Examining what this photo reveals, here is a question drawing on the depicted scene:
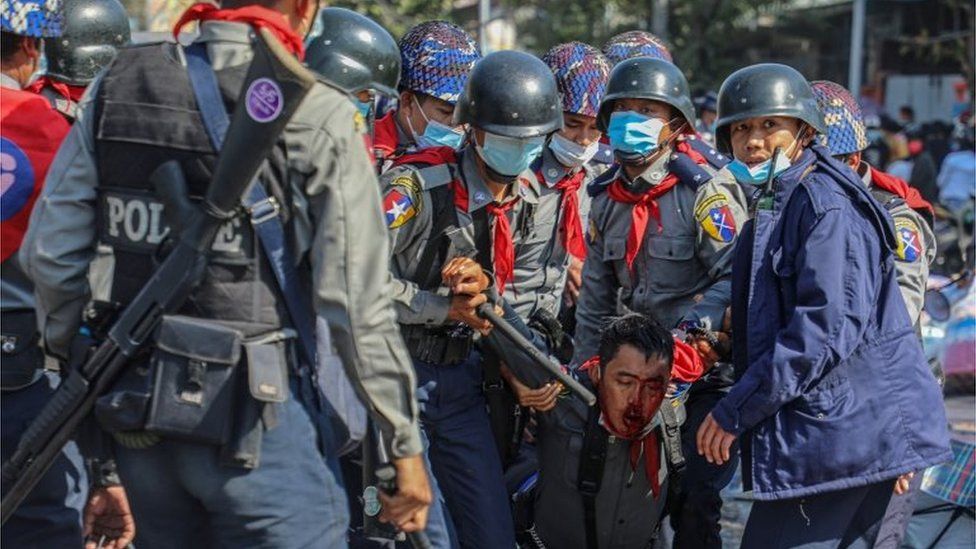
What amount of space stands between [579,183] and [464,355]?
3.49 feet

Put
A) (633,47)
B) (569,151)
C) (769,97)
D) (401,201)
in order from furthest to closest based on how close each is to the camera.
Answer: (633,47) < (569,151) < (769,97) < (401,201)

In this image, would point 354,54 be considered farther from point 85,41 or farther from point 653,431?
point 653,431

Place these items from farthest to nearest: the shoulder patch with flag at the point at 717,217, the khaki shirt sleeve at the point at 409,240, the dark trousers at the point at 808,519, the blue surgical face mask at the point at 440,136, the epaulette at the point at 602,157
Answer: the epaulette at the point at 602,157
the blue surgical face mask at the point at 440,136
the shoulder patch with flag at the point at 717,217
the khaki shirt sleeve at the point at 409,240
the dark trousers at the point at 808,519

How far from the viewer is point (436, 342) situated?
450 cm

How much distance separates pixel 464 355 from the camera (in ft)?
15.0

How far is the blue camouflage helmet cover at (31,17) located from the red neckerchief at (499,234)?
1.34 metres

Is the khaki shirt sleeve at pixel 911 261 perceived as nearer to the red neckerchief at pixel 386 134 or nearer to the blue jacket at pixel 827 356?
the blue jacket at pixel 827 356

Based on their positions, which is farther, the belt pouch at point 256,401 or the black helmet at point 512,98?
the black helmet at point 512,98

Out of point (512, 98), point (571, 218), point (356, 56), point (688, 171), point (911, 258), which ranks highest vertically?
point (356, 56)

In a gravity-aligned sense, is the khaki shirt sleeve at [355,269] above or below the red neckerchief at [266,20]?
below

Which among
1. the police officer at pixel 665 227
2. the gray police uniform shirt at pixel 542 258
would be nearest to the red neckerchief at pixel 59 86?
the gray police uniform shirt at pixel 542 258

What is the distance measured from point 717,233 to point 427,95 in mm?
1688

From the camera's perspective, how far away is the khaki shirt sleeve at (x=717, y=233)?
474 centimetres

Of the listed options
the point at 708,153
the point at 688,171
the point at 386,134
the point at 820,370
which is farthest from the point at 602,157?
the point at 820,370
